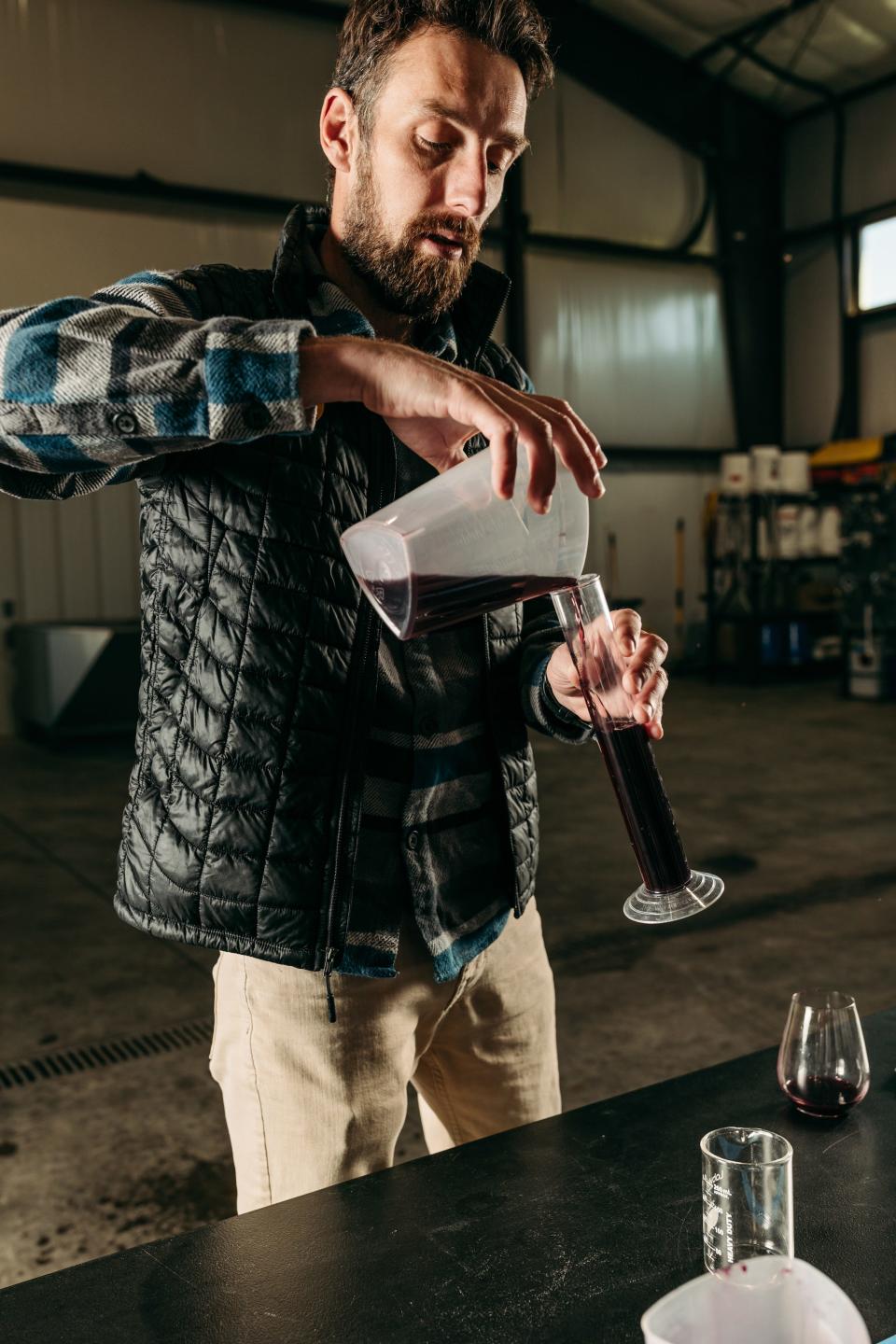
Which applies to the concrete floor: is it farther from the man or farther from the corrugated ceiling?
the corrugated ceiling

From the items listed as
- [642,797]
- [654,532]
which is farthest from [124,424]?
[654,532]

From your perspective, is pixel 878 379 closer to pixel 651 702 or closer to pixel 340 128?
pixel 340 128

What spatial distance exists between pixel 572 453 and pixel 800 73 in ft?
32.2

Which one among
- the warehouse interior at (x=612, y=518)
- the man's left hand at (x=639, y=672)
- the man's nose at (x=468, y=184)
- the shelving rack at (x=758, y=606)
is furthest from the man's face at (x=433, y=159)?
the shelving rack at (x=758, y=606)

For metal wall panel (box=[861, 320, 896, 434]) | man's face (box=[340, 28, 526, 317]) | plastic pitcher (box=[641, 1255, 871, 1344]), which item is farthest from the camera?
metal wall panel (box=[861, 320, 896, 434])

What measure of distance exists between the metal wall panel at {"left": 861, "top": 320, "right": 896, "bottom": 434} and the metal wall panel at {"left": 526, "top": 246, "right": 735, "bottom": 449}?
109 centimetres

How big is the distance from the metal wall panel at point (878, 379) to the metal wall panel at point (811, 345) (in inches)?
9.9

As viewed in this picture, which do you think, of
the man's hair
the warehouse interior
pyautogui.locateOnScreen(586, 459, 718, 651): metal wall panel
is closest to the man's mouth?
the man's hair

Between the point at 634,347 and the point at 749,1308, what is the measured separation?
9.18m

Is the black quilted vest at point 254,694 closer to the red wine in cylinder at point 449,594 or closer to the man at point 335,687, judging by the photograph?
the man at point 335,687

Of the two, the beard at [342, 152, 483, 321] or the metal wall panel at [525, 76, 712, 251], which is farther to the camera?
the metal wall panel at [525, 76, 712, 251]

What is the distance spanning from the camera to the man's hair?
1055 mm

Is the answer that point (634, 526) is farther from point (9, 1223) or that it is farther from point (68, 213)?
point (9, 1223)

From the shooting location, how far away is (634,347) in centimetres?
921
